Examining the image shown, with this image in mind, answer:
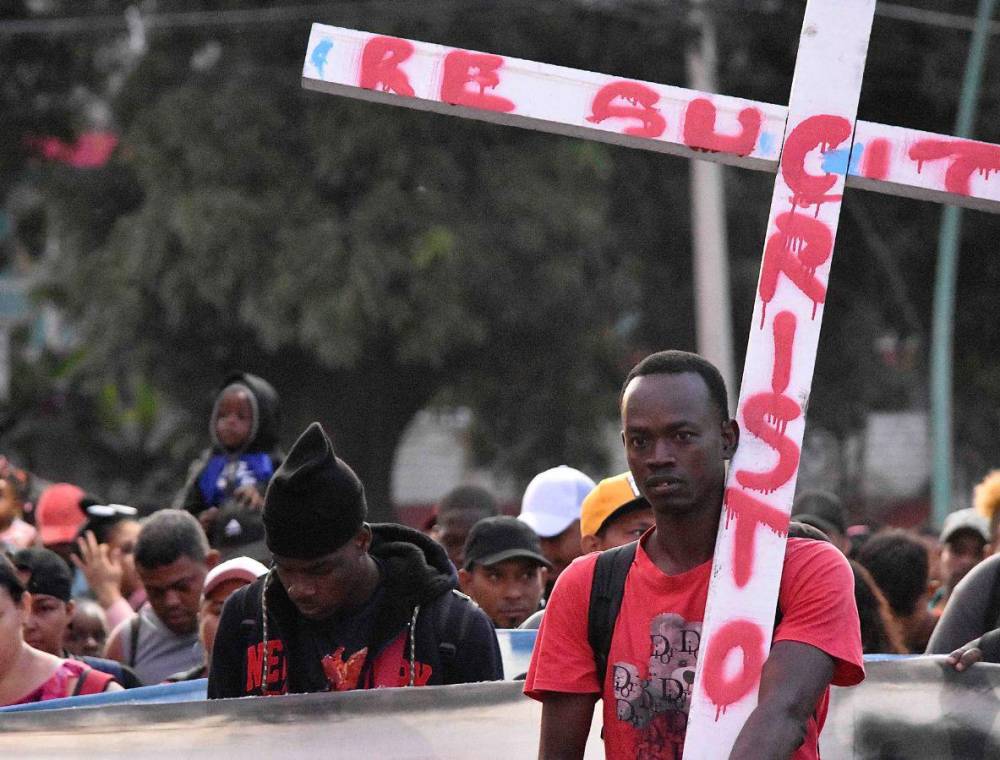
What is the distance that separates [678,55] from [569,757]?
56.4 ft

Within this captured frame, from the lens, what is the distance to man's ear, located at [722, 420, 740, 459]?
332 centimetres

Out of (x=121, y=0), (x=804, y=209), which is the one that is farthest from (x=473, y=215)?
(x=804, y=209)

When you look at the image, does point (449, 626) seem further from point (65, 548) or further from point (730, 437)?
point (65, 548)

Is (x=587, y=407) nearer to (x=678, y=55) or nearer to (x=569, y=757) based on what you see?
(x=678, y=55)

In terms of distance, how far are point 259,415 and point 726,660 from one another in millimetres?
4832

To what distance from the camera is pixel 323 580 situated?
4020 millimetres

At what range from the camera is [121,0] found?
19922mm

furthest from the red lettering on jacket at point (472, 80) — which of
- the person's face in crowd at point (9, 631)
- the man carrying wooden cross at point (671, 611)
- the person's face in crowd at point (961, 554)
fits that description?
the person's face in crowd at point (961, 554)

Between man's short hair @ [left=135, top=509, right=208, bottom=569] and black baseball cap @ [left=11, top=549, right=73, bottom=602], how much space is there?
0.40m

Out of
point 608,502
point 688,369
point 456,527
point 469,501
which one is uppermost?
point 688,369

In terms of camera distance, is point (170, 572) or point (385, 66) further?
point (170, 572)

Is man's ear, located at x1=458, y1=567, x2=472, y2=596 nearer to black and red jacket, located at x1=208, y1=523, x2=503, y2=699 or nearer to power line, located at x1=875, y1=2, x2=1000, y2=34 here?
black and red jacket, located at x1=208, y1=523, x2=503, y2=699

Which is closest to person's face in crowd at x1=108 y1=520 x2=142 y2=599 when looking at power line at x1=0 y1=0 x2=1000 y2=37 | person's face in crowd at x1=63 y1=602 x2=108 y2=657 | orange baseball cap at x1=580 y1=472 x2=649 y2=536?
person's face in crowd at x1=63 y1=602 x2=108 y2=657

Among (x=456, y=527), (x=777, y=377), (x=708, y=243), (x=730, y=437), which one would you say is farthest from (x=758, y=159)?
(x=708, y=243)
